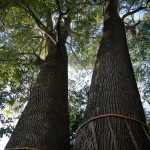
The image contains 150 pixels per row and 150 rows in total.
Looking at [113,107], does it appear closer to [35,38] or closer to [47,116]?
[47,116]

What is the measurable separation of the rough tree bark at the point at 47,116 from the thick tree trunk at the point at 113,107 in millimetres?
961

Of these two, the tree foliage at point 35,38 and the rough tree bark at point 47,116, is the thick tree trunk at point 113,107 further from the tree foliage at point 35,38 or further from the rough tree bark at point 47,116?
the tree foliage at point 35,38

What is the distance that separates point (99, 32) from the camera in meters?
13.2

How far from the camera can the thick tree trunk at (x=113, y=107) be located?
378 cm

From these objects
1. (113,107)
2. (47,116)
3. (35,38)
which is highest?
(35,38)

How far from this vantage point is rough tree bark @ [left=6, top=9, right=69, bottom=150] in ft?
16.0

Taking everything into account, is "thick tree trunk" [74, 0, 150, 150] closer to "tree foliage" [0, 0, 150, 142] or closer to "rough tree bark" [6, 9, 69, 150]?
"rough tree bark" [6, 9, 69, 150]

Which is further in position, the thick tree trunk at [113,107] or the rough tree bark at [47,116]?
the rough tree bark at [47,116]

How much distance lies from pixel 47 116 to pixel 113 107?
160cm

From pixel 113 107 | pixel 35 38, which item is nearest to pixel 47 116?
pixel 113 107

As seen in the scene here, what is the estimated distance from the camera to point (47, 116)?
5395 millimetres

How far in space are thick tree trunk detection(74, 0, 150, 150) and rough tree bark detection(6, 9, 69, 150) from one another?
0.96 meters

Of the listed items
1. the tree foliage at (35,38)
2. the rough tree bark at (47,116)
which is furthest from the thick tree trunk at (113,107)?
the tree foliage at (35,38)

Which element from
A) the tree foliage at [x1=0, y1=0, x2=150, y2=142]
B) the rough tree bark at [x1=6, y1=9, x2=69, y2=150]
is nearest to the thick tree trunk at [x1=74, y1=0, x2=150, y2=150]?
the rough tree bark at [x1=6, y1=9, x2=69, y2=150]
